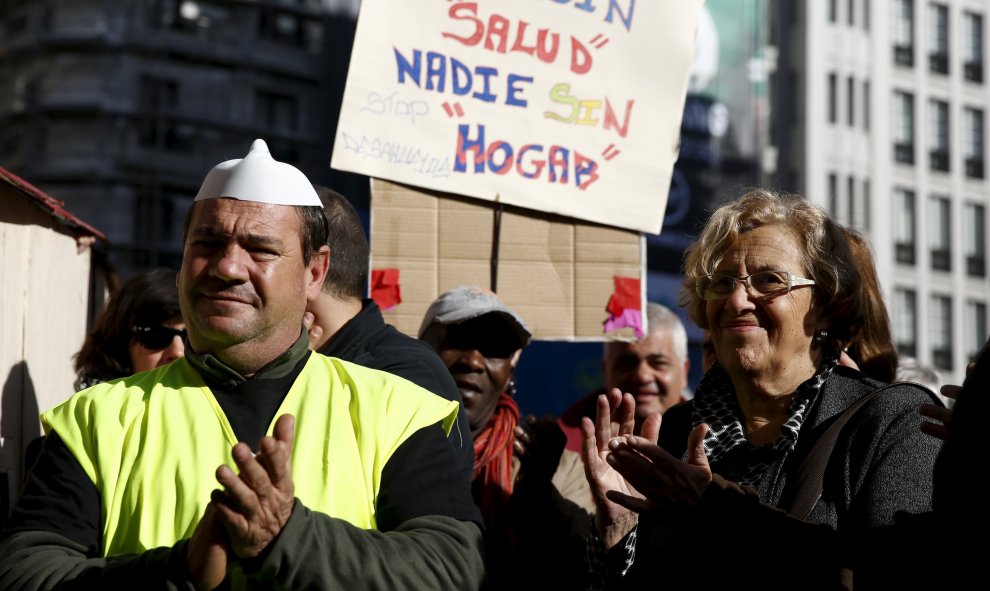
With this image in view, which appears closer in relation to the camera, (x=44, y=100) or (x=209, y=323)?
(x=209, y=323)

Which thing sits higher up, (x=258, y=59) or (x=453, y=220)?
(x=258, y=59)

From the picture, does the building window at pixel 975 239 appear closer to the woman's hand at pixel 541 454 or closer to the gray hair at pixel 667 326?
the gray hair at pixel 667 326

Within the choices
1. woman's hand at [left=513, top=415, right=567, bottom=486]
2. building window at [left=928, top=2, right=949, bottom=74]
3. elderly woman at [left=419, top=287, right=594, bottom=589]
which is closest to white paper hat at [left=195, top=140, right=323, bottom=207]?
elderly woman at [left=419, top=287, right=594, bottom=589]

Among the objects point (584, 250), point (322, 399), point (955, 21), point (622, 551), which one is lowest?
point (622, 551)

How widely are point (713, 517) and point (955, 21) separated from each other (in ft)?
130

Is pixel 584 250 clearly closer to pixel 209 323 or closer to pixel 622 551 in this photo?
pixel 622 551

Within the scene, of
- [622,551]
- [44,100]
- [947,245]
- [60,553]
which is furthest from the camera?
[947,245]

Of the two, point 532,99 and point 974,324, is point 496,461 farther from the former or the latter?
point 974,324

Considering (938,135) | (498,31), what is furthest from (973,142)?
(498,31)

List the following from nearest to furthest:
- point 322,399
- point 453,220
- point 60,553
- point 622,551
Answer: point 60,553, point 322,399, point 622,551, point 453,220

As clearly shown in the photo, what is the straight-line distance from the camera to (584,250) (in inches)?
197

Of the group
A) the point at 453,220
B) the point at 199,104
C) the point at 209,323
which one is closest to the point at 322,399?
the point at 209,323

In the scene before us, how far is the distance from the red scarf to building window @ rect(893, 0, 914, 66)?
120 ft

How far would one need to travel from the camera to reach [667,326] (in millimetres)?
5707
